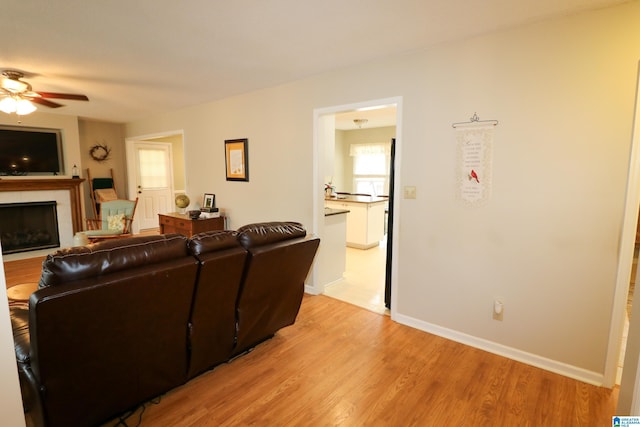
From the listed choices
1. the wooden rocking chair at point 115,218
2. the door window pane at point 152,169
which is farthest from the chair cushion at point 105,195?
the wooden rocking chair at point 115,218

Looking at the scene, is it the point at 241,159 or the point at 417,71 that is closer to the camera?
the point at 417,71

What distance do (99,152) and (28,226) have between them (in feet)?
6.11

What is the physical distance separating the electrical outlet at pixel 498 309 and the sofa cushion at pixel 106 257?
2.28 m

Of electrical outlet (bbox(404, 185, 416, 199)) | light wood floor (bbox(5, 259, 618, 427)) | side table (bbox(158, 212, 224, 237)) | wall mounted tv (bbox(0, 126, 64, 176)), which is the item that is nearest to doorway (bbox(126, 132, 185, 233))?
wall mounted tv (bbox(0, 126, 64, 176))

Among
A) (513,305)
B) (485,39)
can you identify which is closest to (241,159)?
(485,39)

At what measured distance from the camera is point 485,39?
7.75 feet

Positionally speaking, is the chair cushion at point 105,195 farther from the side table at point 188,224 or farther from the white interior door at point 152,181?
the side table at point 188,224

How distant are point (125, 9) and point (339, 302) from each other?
9.95 feet

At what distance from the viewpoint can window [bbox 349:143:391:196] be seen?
7.79 m

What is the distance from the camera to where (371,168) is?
26.4 ft

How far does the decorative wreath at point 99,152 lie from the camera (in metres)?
6.39

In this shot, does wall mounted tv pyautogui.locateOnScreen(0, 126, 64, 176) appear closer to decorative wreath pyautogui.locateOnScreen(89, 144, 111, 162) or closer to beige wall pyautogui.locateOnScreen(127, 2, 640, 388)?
decorative wreath pyautogui.locateOnScreen(89, 144, 111, 162)

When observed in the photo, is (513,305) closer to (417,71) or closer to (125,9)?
(417,71)

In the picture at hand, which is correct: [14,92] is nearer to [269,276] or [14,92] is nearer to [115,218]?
[115,218]
